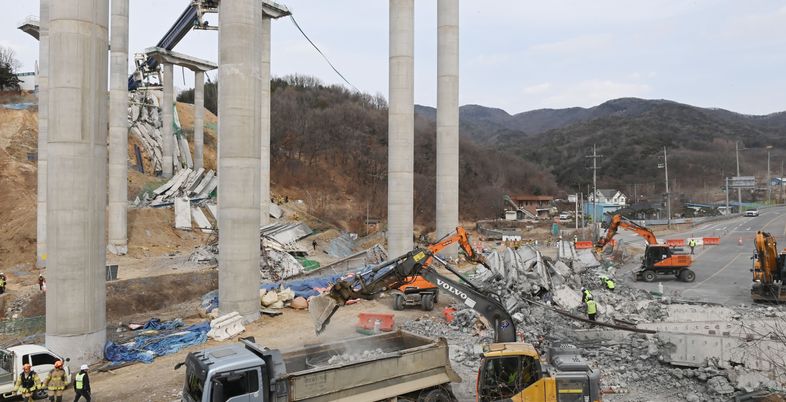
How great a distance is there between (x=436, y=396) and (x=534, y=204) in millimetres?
82306

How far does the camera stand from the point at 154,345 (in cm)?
1571

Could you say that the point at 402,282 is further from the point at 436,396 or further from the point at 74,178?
the point at 74,178

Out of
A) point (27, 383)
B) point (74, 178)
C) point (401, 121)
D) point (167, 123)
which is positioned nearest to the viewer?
point (27, 383)

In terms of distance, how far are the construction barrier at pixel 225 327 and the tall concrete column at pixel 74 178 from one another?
135 inches

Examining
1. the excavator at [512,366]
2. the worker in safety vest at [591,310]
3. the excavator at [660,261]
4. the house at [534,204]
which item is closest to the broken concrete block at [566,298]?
the worker in safety vest at [591,310]

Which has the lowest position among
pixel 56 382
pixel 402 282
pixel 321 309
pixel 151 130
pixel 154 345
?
pixel 154 345

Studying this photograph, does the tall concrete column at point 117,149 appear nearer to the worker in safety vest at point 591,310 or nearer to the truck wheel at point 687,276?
the worker in safety vest at point 591,310

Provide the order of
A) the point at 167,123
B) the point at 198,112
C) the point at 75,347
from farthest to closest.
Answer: the point at 198,112 → the point at 167,123 → the point at 75,347

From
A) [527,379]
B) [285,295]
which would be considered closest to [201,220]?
[285,295]

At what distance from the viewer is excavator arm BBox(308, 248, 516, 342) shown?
10844 millimetres

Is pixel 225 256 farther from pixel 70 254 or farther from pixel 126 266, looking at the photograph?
pixel 126 266

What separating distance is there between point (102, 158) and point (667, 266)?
25124mm

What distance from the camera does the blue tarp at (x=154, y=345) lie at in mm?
14578

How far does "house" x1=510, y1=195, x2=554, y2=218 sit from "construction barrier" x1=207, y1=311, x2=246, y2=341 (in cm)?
6686
